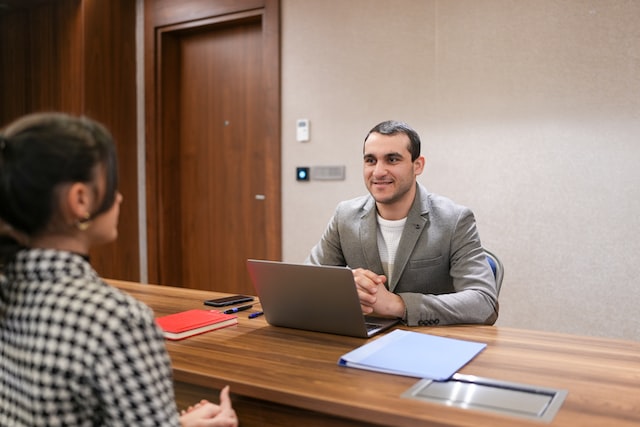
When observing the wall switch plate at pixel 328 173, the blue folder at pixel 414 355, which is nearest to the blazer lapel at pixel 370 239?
the blue folder at pixel 414 355

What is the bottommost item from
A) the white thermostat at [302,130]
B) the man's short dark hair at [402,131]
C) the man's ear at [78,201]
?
the man's ear at [78,201]

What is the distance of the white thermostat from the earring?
114 inches

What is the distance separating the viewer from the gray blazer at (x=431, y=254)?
5.90 feet

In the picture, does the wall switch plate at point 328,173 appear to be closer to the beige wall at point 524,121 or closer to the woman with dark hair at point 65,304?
the beige wall at point 524,121

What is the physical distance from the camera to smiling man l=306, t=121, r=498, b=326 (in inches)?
75.0

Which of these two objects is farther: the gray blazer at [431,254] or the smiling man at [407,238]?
the smiling man at [407,238]

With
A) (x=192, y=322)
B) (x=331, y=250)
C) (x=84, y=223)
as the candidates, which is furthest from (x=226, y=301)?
(x=84, y=223)

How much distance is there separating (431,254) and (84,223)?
1344 mm

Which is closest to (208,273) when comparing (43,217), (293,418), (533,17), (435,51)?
(435,51)

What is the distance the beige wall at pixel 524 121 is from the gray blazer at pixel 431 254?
1196 millimetres

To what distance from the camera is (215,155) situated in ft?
14.1

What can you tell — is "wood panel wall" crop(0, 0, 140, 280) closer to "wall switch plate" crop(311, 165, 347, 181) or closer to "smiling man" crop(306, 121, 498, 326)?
"wall switch plate" crop(311, 165, 347, 181)

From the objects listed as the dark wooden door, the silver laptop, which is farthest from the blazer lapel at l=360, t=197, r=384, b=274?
the dark wooden door

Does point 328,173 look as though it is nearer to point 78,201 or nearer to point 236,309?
point 236,309
